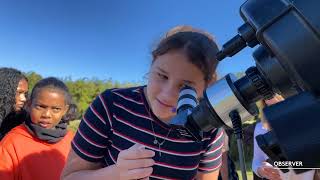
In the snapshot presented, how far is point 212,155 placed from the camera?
Result: 1.76 meters

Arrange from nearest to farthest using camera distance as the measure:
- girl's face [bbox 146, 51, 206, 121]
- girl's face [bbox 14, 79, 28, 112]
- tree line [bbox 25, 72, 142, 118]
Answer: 1. girl's face [bbox 146, 51, 206, 121]
2. girl's face [bbox 14, 79, 28, 112]
3. tree line [bbox 25, 72, 142, 118]

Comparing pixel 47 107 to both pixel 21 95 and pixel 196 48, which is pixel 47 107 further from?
pixel 196 48

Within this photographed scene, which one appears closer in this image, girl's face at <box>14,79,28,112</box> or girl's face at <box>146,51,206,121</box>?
girl's face at <box>146,51,206,121</box>

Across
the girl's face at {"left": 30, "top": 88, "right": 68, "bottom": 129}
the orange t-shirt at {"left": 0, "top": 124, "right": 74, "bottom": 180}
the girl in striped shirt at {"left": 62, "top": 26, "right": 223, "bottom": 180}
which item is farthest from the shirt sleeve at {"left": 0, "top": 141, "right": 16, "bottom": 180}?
the girl in striped shirt at {"left": 62, "top": 26, "right": 223, "bottom": 180}

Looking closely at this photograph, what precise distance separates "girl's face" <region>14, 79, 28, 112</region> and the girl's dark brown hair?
7.59 feet

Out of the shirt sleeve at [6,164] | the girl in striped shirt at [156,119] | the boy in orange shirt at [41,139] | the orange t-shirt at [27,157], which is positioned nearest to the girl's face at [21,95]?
the boy in orange shirt at [41,139]

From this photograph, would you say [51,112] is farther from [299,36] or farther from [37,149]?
[299,36]

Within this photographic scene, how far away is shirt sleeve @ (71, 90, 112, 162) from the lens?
1560 mm

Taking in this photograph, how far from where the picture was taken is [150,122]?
1.65m

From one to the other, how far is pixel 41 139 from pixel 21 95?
77 centimetres

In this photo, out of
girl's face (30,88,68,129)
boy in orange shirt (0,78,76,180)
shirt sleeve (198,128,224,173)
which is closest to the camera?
shirt sleeve (198,128,224,173)

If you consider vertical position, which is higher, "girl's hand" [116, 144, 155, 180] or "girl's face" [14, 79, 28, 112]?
"girl's face" [14, 79, 28, 112]

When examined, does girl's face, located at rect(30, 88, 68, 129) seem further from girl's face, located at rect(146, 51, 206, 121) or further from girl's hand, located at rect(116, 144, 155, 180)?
girl's hand, located at rect(116, 144, 155, 180)

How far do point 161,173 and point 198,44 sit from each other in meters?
0.54
